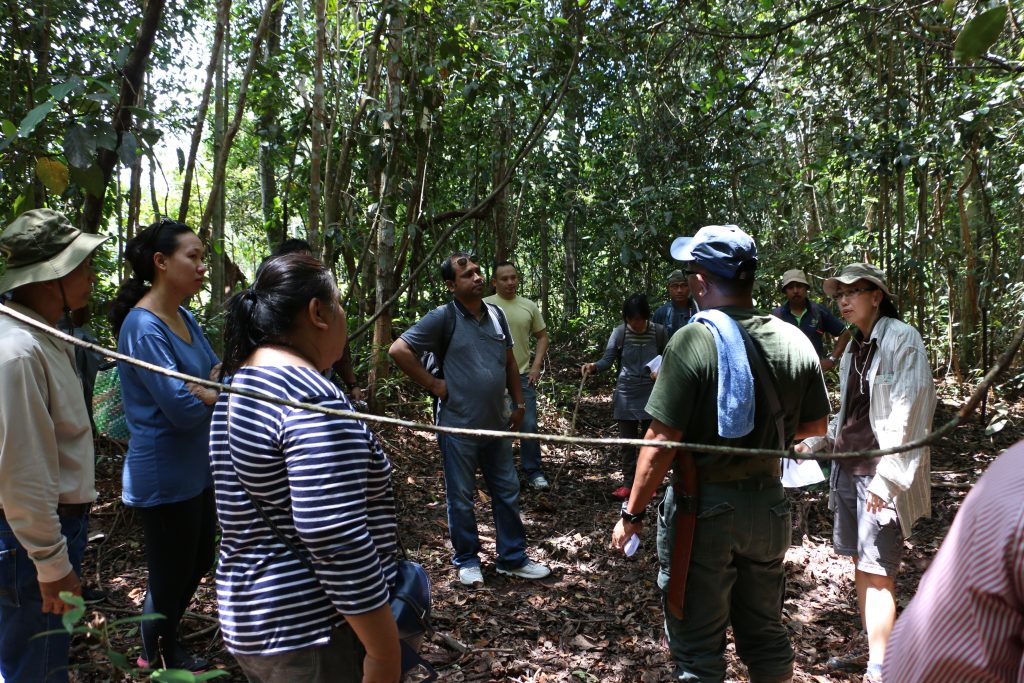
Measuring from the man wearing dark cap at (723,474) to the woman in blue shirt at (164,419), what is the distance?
68.8 inches

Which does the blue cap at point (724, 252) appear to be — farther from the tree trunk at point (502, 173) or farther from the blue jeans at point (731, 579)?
the tree trunk at point (502, 173)

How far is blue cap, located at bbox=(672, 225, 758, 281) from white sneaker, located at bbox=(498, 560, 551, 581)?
2693mm

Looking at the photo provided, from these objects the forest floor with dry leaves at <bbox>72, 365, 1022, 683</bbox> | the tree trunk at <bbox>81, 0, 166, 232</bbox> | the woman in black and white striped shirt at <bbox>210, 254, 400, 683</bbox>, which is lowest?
the forest floor with dry leaves at <bbox>72, 365, 1022, 683</bbox>

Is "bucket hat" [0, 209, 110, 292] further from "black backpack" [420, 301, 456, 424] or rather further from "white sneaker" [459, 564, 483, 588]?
"white sneaker" [459, 564, 483, 588]

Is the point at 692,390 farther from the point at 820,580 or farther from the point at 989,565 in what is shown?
the point at 820,580

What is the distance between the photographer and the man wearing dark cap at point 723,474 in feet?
8.20

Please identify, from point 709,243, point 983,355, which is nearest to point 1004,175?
point 983,355

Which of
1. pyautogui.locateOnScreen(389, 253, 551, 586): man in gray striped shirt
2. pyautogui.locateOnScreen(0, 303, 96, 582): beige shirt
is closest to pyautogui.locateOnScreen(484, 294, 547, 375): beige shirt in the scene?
pyautogui.locateOnScreen(389, 253, 551, 586): man in gray striped shirt

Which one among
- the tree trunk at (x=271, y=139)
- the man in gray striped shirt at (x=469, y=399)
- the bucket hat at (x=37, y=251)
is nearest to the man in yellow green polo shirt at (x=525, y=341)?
the man in gray striped shirt at (x=469, y=399)

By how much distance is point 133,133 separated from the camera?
283 cm

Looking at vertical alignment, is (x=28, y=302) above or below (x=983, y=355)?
above

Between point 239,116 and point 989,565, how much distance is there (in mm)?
4608

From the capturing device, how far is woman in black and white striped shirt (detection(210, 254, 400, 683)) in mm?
1517

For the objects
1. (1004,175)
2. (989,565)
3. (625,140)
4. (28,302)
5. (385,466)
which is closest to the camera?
(989,565)
